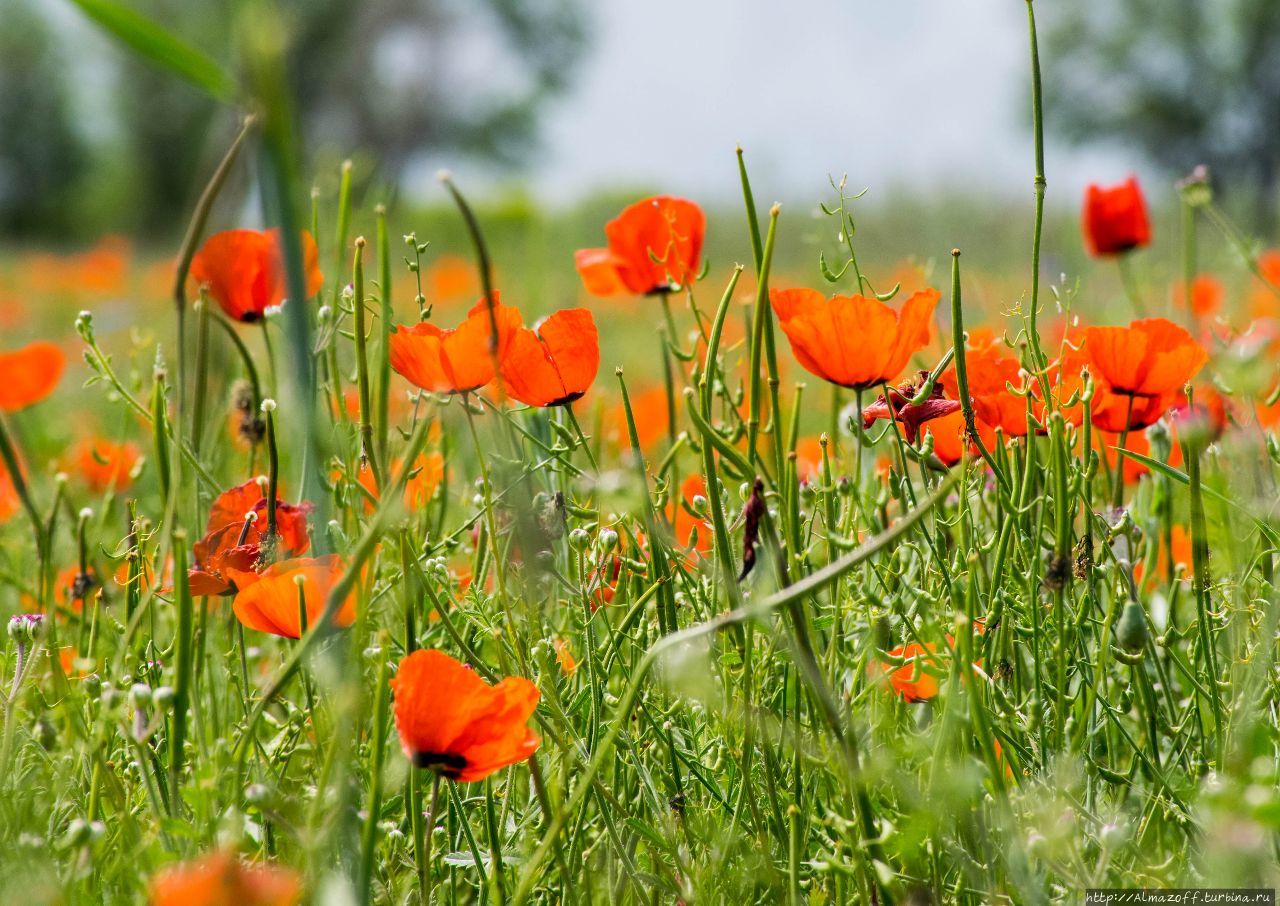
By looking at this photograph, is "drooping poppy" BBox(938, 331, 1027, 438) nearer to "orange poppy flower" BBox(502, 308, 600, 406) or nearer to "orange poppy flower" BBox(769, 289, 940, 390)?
"orange poppy flower" BBox(769, 289, 940, 390)

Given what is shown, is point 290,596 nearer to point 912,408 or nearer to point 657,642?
point 657,642

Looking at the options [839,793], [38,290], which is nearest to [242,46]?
[839,793]

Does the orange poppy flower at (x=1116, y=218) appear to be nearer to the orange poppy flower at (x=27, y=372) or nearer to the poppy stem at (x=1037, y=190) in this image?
the poppy stem at (x=1037, y=190)

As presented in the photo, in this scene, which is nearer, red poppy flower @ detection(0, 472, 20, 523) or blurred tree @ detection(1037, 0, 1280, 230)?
red poppy flower @ detection(0, 472, 20, 523)

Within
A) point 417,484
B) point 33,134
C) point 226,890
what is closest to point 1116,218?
point 417,484

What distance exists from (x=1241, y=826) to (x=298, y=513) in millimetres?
583

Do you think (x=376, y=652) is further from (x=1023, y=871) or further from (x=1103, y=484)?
(x=1103, y=484)

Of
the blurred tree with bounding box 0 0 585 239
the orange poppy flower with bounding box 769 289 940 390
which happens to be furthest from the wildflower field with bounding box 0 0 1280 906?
the blurred tree with bounding box 0 0 585 239

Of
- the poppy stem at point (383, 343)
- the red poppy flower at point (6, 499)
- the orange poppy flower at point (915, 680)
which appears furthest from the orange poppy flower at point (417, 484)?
the red poppy flower at point (6, 499)

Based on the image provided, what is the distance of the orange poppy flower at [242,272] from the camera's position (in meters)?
0.93

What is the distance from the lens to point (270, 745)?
899mm

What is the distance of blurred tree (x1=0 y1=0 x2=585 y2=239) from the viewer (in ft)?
77.0

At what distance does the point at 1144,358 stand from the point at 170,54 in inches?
25.1

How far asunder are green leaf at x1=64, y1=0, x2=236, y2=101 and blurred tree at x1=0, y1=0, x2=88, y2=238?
98.7ft
